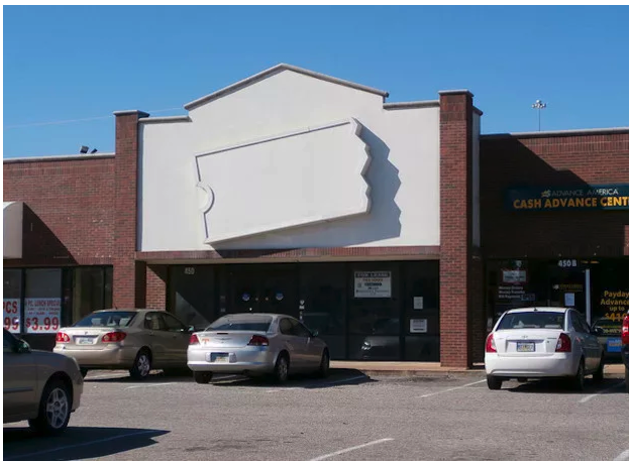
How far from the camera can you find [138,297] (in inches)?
1059

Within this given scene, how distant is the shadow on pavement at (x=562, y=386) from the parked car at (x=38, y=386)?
29.9ft

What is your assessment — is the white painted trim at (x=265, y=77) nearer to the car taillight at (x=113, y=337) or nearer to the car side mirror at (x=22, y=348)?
the car taillight at (x=113, y=337)

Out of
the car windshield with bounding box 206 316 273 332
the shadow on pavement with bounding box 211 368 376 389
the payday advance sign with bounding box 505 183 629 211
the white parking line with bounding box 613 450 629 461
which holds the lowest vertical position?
the shadow on pavement with bounding box 211 368 376 389

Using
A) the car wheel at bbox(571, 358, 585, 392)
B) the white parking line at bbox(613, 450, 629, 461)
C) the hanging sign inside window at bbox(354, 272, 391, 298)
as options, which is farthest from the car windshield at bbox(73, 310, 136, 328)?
the white parking line at bbox(613, 450, 629, 461)

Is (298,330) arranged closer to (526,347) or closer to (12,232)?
(526,347)

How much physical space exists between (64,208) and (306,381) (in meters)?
10.2

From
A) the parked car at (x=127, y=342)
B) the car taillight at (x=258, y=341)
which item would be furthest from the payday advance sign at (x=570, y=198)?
the parked car at (x=127, y=342)

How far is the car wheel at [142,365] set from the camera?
835 inches

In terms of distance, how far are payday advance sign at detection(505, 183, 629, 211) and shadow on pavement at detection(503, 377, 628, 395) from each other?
15.6ft

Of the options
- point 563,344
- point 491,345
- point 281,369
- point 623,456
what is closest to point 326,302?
point 281,369

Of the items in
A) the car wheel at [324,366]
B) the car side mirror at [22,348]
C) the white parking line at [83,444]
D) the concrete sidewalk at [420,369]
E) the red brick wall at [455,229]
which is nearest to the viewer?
the white parking line at [83,444]

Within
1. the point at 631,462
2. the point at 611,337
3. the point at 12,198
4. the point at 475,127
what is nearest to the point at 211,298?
the point at 12,198

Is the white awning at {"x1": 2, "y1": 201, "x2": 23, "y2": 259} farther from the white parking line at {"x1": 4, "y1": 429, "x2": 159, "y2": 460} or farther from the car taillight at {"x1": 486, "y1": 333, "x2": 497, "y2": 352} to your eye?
the white parking line at {"x1": 4, "y1": 429, "x2": 159, "y2": 460}

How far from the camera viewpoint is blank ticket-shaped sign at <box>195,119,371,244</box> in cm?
2480
